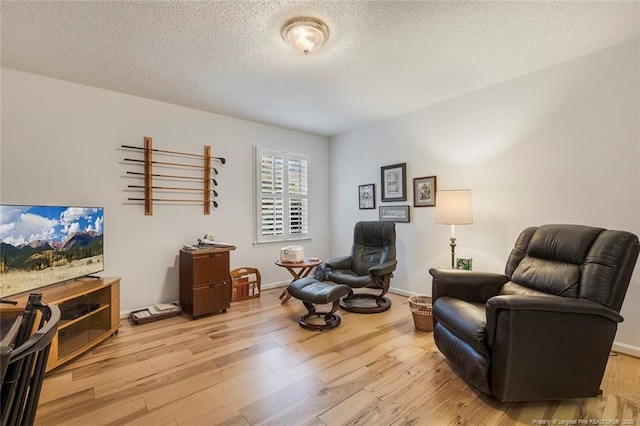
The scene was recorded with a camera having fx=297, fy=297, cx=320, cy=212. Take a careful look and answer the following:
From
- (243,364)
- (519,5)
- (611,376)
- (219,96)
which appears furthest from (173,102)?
(611,376)

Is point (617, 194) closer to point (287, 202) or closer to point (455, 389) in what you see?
point (455, 389)

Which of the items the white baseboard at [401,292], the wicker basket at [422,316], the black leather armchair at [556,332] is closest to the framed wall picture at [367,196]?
the white baseboard at [401,292]

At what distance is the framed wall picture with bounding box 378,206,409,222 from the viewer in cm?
404

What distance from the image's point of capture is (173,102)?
11.7ft

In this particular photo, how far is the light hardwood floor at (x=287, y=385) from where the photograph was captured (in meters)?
1.67

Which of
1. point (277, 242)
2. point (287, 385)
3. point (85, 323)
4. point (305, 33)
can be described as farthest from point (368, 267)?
point (85, 323)

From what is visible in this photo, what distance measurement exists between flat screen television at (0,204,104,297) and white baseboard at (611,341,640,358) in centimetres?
460

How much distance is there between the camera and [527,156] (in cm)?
294

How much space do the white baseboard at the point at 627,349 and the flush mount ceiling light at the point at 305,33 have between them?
3389 millimetres

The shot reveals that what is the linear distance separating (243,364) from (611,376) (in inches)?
103

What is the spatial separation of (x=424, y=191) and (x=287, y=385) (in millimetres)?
2825

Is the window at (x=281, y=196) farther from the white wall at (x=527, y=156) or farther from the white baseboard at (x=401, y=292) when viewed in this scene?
the white baseboard at (x=401, y=292)

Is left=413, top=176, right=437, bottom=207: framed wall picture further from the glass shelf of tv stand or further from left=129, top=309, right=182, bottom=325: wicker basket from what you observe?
the glass shelf of tv stand

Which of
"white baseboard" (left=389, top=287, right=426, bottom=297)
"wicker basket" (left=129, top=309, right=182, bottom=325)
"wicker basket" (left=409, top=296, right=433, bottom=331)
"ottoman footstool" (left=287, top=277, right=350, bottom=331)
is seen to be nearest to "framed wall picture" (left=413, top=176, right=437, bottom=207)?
"white baseboard" (left=389, top=287, right=426, bottom=297)
